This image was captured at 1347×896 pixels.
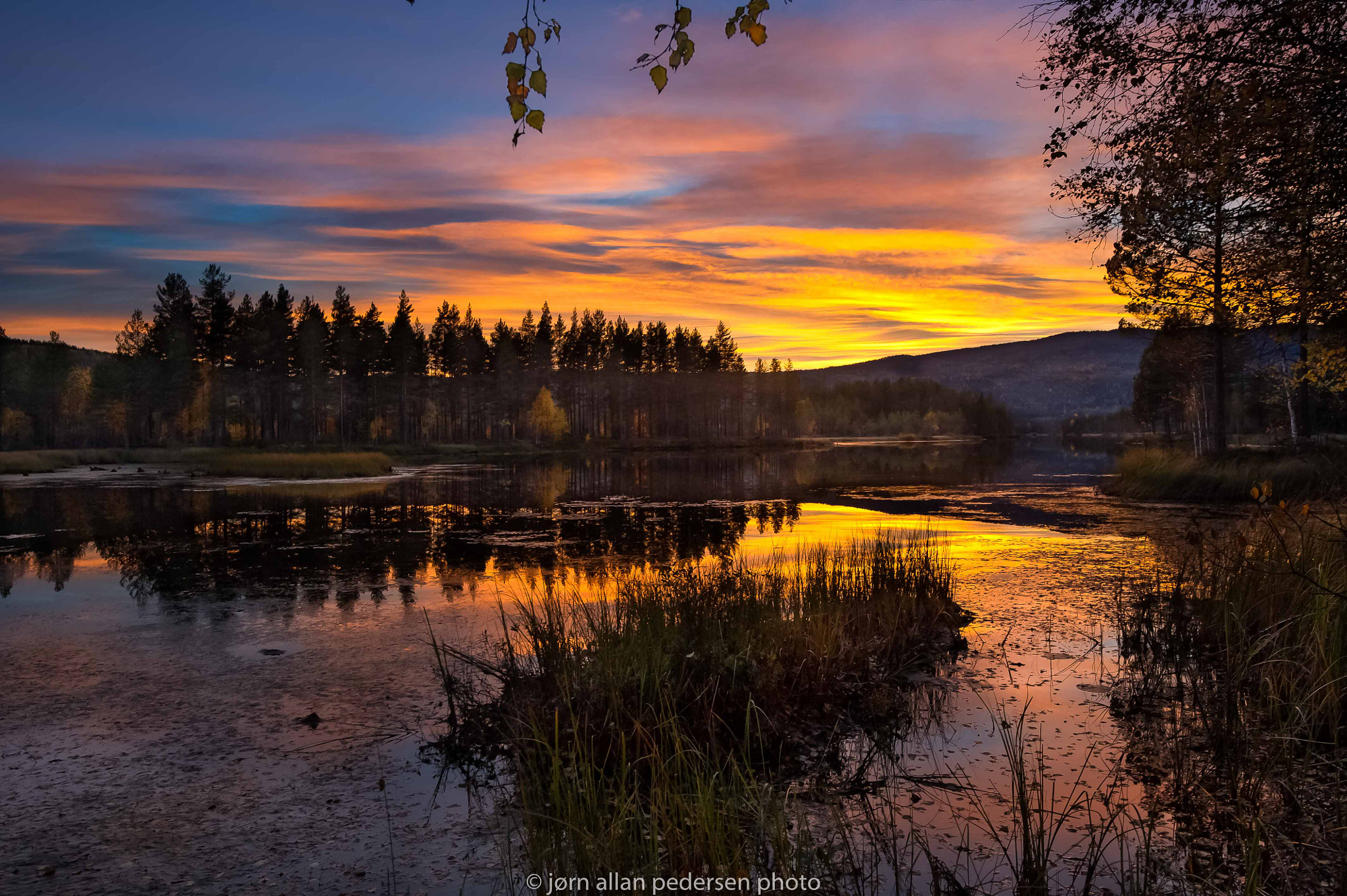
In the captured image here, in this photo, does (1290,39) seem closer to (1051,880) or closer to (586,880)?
(1051,880)

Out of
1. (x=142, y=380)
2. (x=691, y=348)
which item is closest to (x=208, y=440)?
(x=142, y=380)

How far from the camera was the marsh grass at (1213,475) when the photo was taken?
1978 cm

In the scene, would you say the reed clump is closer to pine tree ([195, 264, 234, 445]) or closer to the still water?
the still water

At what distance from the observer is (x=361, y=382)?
94.3 metres

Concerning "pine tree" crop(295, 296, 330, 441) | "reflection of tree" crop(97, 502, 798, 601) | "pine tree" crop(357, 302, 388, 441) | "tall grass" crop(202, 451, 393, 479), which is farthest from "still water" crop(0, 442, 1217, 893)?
"pine tree" crop(357, 302, 388, 441)

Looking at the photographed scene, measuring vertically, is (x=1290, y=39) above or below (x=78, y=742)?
above

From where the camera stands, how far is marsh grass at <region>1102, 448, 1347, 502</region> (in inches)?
779

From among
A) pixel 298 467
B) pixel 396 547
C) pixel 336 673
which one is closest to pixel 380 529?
pixel 396 547

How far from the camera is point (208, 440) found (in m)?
91.7

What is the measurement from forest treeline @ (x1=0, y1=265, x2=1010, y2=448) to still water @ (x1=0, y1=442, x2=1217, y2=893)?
6525 cm

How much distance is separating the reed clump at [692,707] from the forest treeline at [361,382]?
3053 inches

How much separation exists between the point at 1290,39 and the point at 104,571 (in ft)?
61.5

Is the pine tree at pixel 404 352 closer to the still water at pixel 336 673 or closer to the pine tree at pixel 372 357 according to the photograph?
the pine tree at pixel 372 357

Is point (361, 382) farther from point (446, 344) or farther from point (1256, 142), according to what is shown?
point (1256, 142)
